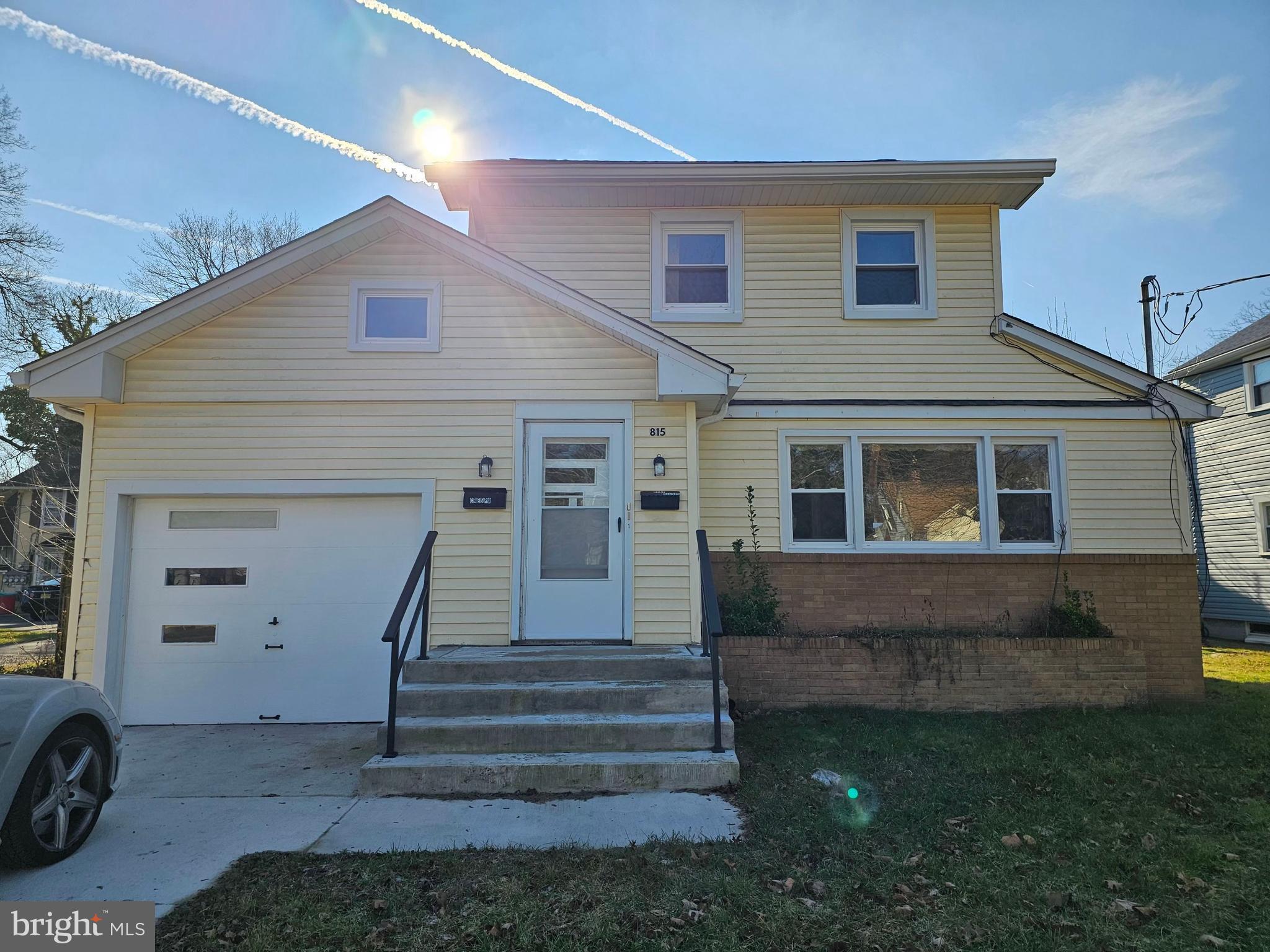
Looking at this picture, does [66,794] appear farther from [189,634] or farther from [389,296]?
[389,296]

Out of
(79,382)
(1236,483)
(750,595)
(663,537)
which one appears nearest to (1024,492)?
(750,595)

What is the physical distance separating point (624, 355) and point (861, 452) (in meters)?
3.26

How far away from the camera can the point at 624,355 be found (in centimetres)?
730

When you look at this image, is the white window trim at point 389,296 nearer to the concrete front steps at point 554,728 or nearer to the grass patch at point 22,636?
the concrete front steps at point 554,728

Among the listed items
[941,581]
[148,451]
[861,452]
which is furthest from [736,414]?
[148,451]

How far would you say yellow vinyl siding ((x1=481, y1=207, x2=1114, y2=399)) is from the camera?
28.4 ft

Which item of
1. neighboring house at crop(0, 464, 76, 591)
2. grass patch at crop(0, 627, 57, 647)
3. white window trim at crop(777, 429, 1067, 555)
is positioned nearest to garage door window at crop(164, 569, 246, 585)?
neighboring house at crop(0, 464, 76, 591)

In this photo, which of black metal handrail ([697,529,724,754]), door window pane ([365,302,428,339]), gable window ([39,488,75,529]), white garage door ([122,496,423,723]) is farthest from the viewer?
gable window ([39,488,75,529])

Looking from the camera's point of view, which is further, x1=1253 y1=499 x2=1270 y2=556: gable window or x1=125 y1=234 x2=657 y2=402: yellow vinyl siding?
x1=1253 y1=499 x2=1270 y2=556: gable window

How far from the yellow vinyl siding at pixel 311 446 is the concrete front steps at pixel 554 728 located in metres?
1.70

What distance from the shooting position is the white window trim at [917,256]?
8.78 metres

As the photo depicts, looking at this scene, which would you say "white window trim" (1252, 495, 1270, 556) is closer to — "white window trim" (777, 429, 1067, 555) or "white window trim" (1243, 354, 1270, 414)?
"white window trim" (1243, 354, 1270, 414)

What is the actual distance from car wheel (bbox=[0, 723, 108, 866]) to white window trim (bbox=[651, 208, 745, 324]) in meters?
6.75

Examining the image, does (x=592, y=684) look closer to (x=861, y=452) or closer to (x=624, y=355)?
(x=624, y=355)
